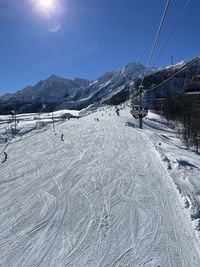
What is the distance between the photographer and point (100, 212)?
36.7 ft

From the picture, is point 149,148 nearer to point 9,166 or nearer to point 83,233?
point 9,166

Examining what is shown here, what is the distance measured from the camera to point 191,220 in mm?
10125

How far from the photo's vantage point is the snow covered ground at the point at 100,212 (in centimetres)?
839

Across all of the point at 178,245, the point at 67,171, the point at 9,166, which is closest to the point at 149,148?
the point at 67,171

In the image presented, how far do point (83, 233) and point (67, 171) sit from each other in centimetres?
806

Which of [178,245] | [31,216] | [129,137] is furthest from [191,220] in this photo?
[129,137]

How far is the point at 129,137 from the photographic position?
98.8ft

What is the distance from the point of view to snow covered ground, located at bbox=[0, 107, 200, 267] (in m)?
8.39

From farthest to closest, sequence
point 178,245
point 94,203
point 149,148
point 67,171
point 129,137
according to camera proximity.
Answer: point 129,137 < point 149,148 < point 67,171 < point 94,203 < point 178,245

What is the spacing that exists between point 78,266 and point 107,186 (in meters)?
6.55

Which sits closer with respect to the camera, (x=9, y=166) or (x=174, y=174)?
(x=174, y=174)

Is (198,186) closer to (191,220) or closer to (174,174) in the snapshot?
(174,174)

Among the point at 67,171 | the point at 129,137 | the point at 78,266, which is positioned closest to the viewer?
the point at 78,266

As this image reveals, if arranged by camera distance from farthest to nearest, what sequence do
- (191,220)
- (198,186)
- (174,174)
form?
(174,174), (198,186), (191,220)
